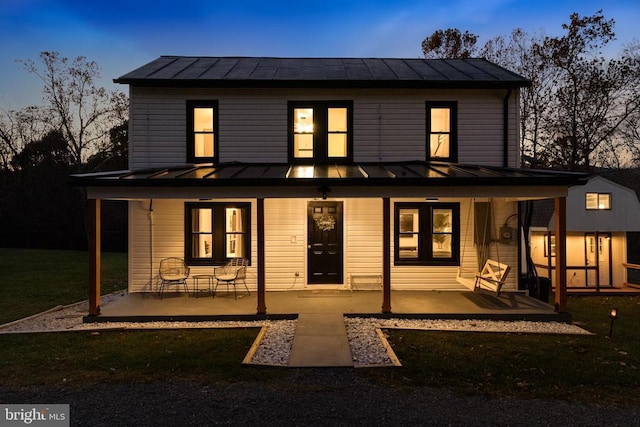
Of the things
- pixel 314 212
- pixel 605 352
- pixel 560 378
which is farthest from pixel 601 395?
pixel 314 212

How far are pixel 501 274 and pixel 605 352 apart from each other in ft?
8.44

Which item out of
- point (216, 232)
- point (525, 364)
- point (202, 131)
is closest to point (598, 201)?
point (525, 364)

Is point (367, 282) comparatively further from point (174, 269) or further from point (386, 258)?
point (174, 269)

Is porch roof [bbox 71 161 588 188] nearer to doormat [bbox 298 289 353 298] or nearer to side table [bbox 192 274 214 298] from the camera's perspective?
side table [bbox 192 274 214 298]

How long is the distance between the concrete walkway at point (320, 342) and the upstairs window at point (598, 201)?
9.40 m

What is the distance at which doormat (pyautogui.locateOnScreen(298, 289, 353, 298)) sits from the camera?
9.66 metres

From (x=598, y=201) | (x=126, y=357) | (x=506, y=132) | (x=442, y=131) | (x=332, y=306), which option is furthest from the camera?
(x=598, y=201)

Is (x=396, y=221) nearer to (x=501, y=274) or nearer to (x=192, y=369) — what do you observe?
(x=501, y=274)

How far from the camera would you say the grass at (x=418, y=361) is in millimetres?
5055

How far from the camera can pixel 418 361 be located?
19.1 ft

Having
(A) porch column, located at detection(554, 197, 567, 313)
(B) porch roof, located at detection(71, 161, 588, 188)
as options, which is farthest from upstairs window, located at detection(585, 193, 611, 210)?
(A) porch column, located at detection(554, 197, 567, 313)

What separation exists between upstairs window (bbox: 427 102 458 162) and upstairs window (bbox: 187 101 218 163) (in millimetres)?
5841

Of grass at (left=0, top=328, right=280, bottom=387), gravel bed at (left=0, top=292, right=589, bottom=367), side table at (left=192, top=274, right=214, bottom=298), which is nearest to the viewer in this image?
grass at (left=0, top=328, right=280, bottom=387)

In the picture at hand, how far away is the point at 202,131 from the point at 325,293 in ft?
17.9
